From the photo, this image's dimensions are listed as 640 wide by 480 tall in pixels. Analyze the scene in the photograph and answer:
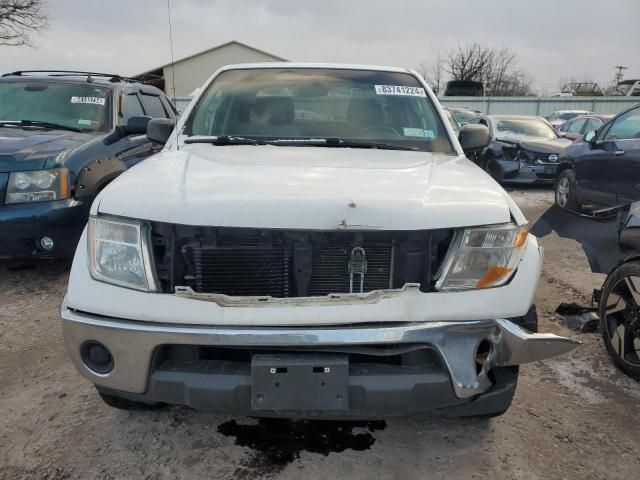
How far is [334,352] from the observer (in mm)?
1870

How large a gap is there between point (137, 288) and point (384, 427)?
52.4 inches

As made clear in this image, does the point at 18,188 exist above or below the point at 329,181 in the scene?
below

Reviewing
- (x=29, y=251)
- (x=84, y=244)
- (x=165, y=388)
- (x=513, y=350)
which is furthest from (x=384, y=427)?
(x=29, y=251)

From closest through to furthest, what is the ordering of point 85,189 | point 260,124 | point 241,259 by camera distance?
point 241,259 → point 260,124 → point 85,189

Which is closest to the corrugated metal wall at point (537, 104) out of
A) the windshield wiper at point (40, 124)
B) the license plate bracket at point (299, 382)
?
the windshield wiper at point (40, 124)

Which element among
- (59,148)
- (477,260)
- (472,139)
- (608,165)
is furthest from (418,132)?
(608,165)

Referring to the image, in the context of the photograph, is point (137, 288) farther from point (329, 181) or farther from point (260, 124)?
point (260, 124)

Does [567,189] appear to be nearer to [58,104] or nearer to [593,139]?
[593,139]

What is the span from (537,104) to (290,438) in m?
31.3

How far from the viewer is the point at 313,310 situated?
1.87 meters

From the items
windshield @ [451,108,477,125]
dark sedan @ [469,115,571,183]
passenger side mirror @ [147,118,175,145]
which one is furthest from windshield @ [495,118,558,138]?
passenger side mirror @ [147,118,175,145]

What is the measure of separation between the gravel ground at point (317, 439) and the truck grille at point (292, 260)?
0.77m

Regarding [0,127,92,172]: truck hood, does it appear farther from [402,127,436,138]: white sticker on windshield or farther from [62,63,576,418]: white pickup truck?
[402,127,436,138]: white sticker on windshield

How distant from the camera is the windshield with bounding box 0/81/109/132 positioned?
5145 mm
